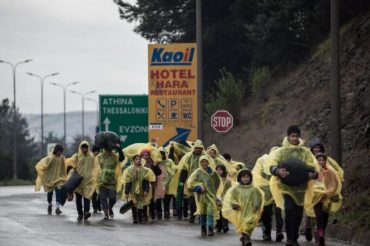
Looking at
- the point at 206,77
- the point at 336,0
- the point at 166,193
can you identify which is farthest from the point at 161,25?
the point at 336,0

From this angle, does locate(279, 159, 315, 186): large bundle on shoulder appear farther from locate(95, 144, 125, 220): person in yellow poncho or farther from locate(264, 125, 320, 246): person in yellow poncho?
locate(95, 144, 125, 220): person in yellow poncho

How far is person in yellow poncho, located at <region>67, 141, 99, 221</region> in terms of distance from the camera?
2491cm

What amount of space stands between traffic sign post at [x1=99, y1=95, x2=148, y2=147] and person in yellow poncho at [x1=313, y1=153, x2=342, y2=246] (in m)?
20.2

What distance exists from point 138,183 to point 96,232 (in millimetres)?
4815

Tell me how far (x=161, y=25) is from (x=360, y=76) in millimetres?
19560

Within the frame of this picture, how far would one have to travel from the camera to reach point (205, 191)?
70.2 feet

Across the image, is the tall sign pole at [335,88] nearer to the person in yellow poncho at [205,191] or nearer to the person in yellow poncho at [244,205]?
the person in yellow poncho at [205,191]

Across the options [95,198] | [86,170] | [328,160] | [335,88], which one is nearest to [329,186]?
[328,160]

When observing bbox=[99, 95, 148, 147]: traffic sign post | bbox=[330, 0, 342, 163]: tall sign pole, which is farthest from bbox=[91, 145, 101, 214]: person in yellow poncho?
bbox=[99, 95, 148, 147]: traffic sign post

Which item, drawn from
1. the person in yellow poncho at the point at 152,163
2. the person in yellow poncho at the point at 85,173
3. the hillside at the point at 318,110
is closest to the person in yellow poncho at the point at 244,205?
the hillside at the point at 318,110

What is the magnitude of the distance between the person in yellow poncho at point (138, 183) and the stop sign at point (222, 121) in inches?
263

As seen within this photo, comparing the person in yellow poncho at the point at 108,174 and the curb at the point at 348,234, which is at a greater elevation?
the person in yellow poncho at the point at 108,174

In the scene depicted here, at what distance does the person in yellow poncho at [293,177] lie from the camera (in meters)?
17.4

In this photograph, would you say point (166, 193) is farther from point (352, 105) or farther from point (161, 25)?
point (161, 25)
